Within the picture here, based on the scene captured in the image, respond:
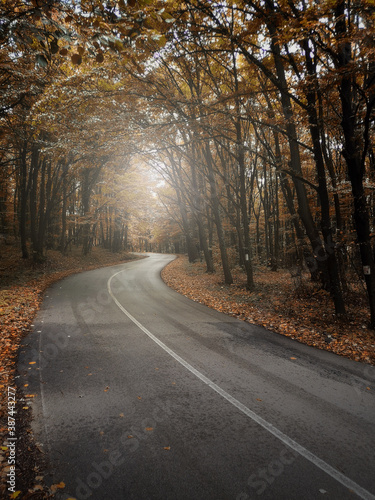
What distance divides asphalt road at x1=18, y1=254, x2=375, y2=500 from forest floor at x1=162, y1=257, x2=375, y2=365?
0.76 metres

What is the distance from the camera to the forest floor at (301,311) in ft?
22.4

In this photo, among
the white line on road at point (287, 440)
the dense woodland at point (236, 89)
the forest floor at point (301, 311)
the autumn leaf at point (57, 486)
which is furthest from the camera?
the forest floor at point (301, 311)

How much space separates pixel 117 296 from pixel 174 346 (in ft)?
19.2

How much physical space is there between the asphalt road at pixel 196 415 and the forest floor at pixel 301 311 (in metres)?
0.76

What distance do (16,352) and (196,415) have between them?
4.46 m

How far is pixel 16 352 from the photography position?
576 centimetres

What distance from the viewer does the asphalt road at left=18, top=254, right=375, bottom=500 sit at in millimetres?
2846

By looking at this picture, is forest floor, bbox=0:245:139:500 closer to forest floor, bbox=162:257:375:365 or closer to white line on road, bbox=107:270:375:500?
white line on road, bbox=107:270:375:500

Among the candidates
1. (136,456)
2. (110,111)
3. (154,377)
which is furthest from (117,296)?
(136,456)

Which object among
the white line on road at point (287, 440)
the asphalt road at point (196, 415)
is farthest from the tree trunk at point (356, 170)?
the white line on road at point (287, 440)

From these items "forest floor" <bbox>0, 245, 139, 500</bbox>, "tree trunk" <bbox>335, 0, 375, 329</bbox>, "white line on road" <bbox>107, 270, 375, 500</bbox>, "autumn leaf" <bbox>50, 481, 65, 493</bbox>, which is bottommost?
"white line on road" <bbox>107, 270, 375, 500</bbox>

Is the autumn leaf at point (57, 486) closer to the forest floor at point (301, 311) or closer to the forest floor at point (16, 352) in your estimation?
the forest floor at point (16, 352)

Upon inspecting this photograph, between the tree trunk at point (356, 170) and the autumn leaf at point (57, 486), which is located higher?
the tree trunk at point (356, 170)

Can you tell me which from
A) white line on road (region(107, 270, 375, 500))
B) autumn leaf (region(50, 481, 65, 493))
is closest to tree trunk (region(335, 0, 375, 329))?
white line on road (region(107, 270, 375, 500))
